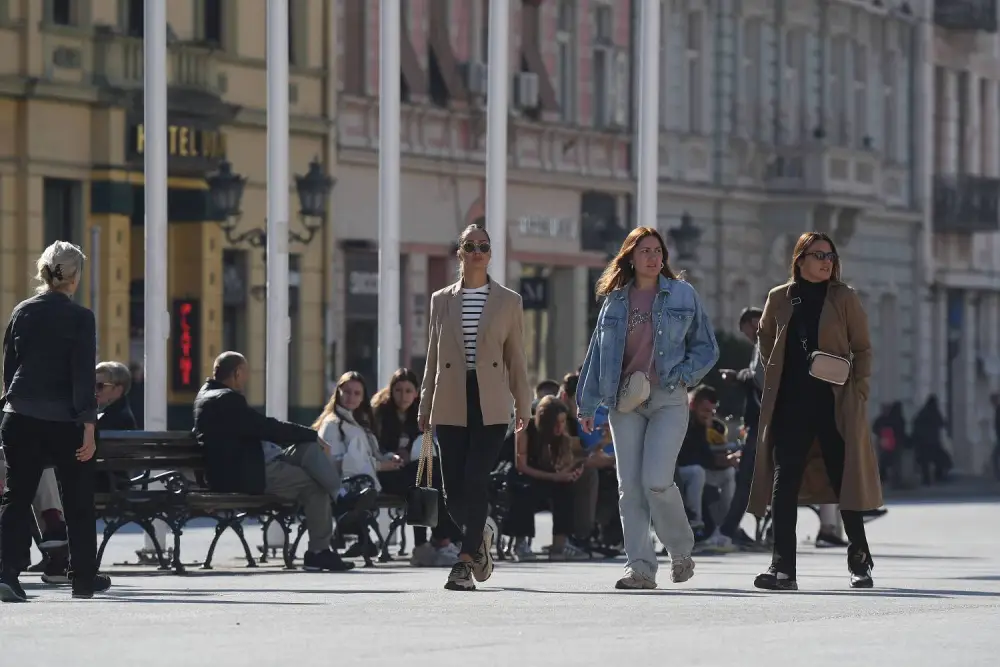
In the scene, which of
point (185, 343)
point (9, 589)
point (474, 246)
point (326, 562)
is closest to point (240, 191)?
point (185, 343)

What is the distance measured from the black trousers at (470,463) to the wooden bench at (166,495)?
3.48 m

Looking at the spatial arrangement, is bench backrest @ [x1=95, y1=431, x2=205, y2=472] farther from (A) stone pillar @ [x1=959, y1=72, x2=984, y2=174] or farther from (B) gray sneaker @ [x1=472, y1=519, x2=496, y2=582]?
(A) stone pillar @ [x1=959, y1=72, x2=984, y2=174]

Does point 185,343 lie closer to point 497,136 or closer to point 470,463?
point 497,136

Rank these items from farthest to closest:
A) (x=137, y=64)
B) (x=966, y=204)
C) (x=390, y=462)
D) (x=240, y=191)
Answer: (x=966, y=204)
(x=137, y=64)
(x=240, y=191)
(x=390, y=462)

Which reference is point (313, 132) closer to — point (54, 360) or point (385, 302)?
point (385, 302)

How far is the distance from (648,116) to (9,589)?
474 inches

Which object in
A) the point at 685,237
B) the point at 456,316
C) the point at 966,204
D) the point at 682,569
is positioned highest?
the point at 966,204

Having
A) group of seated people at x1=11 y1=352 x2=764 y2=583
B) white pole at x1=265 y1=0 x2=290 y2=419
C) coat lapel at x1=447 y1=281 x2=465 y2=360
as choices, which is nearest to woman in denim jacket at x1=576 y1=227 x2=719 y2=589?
coat lapel at x1=447 y1=281 x2=465 y2=360

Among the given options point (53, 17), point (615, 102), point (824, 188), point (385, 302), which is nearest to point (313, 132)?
point (53, 17)

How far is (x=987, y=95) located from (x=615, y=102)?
16.5m

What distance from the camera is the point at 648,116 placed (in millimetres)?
24922

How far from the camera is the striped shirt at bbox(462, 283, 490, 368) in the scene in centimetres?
1484

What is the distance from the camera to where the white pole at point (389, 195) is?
22.7m

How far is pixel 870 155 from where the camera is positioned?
53.9 meters
